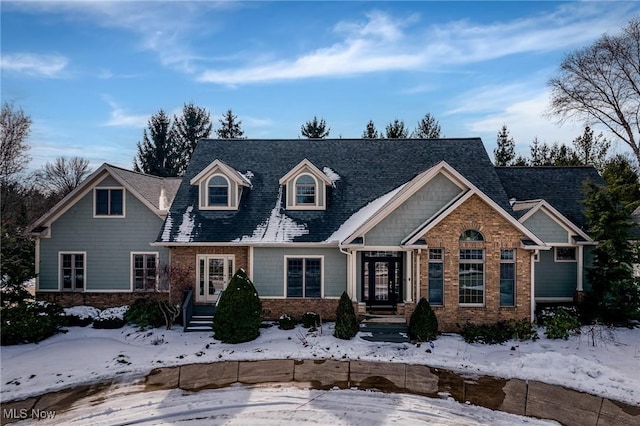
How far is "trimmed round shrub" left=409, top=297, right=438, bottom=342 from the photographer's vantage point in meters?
13.9

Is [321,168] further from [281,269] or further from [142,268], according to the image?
[142,268]

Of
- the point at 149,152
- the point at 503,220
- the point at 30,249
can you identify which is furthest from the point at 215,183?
the point at 149,152

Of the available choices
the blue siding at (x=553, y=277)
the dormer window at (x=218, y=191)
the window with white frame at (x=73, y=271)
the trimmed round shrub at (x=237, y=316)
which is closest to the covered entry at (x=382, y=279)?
the trimmed round shrub at (x=237, y=316)

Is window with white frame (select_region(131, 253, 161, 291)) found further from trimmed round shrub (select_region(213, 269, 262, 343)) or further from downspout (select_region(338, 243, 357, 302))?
downspout (select_region(338, 243, 357, 302))

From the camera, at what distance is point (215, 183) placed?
18.2 m

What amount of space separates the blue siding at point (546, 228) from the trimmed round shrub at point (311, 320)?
10309 millimetres

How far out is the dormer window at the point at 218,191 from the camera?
18.2m

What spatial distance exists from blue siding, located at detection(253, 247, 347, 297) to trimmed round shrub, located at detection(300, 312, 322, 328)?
1153 millimetres

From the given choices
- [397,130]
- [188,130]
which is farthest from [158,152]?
[397,130]

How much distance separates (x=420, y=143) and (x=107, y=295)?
56.9 feet

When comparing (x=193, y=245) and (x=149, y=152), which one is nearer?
(x=193, y=245)

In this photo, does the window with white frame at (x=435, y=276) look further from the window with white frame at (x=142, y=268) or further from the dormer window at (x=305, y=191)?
the window with white frame at (x=142, y=268)

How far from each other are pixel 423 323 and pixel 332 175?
8.71 m

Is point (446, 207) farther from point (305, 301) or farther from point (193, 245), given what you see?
point (193, 245)
